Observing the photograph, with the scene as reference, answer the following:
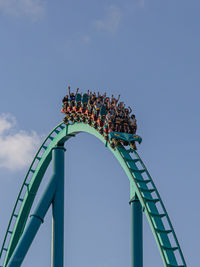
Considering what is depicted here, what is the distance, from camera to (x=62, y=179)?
17.5 metres

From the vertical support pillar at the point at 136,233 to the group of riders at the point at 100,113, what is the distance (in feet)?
5.55

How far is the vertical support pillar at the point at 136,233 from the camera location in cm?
1460

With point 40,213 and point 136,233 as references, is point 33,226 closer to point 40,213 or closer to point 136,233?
point 40,213

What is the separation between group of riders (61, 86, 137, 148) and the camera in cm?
1577

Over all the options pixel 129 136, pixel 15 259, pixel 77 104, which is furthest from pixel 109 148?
pixel 15 259

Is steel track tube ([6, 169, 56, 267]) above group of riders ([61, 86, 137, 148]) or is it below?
below

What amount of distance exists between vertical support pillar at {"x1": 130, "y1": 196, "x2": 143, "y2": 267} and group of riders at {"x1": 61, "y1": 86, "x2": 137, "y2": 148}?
5.55 feet

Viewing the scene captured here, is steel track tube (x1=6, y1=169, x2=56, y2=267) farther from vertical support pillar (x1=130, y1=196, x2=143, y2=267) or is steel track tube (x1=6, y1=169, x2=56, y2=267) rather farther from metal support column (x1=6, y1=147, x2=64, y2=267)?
vertical support pillar (x1=130, y1=196, x2=143, y2=267)

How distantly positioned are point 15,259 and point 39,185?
3153mm

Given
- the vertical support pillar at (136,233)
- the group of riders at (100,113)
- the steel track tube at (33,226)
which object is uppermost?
the group of riders at (100,113)

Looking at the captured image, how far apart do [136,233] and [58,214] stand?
286 centimetres

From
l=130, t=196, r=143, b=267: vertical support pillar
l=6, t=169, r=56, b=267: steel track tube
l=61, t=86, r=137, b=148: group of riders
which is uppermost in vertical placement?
l=61, t=86, r=137, b=148: group of riders

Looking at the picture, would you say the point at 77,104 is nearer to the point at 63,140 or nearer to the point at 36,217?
the point at 63,140

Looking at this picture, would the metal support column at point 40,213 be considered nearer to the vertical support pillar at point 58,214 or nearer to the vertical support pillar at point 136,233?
the vertical support pillar at point 58,214
